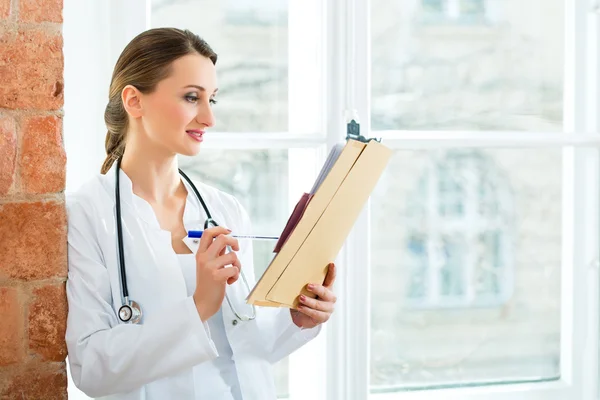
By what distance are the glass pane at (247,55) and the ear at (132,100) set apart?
18.2 inches

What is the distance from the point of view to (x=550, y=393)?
2160mm

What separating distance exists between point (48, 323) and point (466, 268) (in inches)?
51.6

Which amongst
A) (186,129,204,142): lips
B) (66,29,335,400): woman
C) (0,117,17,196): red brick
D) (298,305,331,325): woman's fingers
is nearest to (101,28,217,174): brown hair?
(66,29,335,400): woman

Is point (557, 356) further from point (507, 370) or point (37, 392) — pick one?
point (37, 392)

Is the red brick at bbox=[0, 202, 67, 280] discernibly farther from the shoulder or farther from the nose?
the nose

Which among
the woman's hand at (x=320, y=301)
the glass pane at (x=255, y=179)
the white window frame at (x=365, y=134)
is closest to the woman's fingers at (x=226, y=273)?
the woman's hand at (x=320, y=301)

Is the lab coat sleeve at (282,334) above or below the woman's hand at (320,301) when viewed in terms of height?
below

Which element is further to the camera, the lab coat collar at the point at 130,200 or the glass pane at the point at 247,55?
the glass pane at the point at 247,55

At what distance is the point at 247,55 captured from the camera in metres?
1.91

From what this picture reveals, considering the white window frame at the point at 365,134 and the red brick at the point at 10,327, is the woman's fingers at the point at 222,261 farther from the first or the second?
the white window frame at the point at 365,134

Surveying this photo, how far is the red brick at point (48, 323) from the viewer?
1219mm

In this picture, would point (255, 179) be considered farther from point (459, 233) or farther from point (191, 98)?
point (459, 233)

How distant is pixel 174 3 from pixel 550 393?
1.61 meters

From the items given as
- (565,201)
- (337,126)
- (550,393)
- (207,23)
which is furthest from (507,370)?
(207,23)
